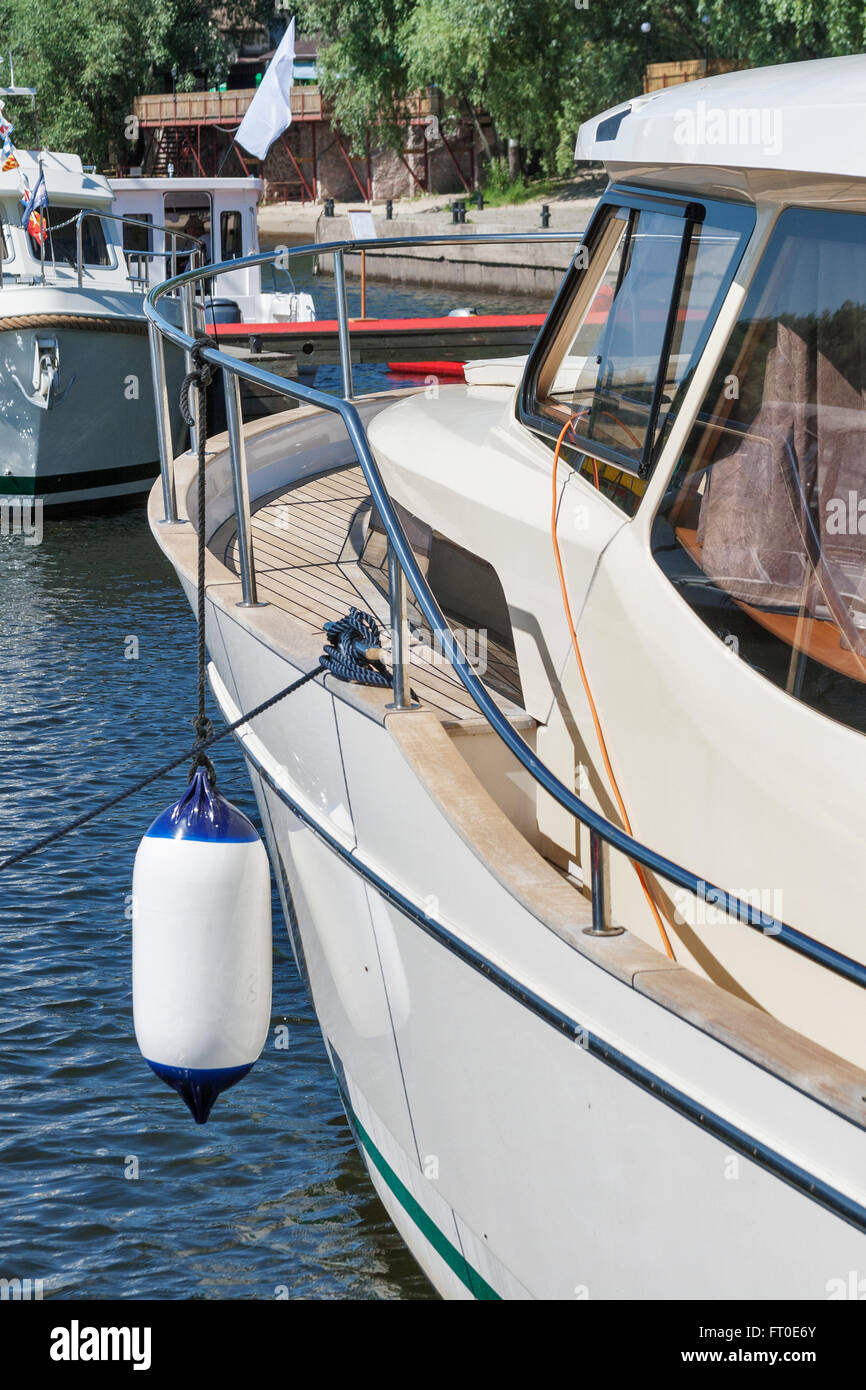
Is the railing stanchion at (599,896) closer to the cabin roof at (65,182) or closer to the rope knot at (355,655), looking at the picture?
the rope knot at (355,655)

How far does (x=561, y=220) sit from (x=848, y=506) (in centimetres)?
3450

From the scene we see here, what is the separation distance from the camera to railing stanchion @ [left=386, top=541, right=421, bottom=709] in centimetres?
335

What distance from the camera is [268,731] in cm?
434

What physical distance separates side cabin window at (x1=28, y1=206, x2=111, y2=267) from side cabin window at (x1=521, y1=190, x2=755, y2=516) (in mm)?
12094

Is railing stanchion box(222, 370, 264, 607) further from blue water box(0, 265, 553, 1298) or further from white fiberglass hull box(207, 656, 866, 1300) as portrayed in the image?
blue water box(0, 265, 553, 1298)

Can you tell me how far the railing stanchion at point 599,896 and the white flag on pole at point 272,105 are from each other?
17196 mm

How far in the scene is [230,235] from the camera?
786 inches

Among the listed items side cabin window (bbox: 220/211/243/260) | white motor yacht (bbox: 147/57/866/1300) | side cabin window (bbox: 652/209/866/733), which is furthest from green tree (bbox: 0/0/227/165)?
side cabin window (bbox: 652/209/866/733)

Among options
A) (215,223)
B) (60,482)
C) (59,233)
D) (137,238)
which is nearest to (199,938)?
(60,482)

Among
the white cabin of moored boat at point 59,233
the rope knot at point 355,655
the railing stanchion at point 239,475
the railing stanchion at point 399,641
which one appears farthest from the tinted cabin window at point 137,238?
the railing stanchion at point 399,641

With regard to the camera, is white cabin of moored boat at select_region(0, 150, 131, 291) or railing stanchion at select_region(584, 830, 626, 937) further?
white cabin of moored boat at select_region(0, 150, 131, 291)

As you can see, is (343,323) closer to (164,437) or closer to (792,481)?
(164,437)
